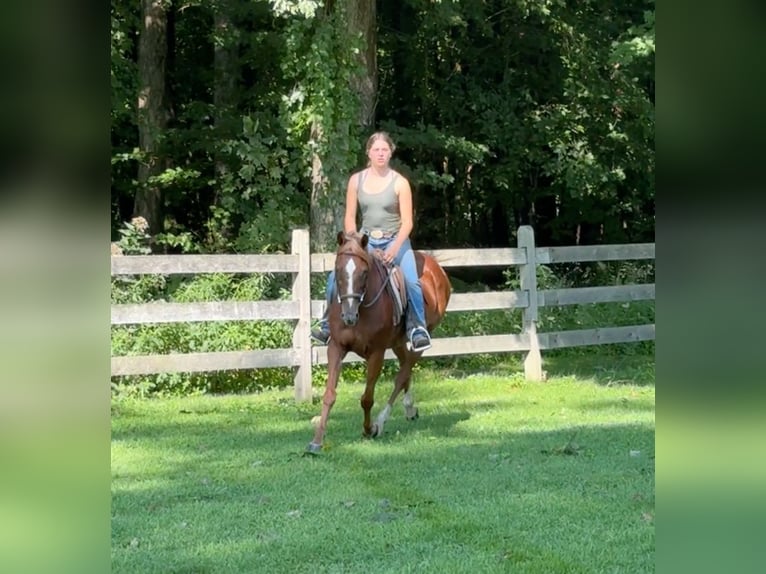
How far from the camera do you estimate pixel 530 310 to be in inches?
439

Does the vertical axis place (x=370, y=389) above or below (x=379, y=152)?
below

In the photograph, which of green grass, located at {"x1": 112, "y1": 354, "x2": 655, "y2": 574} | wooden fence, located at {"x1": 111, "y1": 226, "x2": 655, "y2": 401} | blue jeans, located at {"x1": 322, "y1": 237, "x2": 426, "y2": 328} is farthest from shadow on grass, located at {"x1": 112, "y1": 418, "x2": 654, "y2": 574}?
wooden fence, located at {"x1": 111, "y1": 226, "x2": 655, "y2": 401}

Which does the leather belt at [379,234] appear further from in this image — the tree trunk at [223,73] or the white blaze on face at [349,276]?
the tree trunk at [223,73]

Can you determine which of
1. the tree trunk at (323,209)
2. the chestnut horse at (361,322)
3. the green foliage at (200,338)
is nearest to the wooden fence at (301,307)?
the green foliage at (200,338)

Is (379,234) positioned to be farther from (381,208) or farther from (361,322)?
(361,322)

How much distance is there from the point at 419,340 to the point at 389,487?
1.87m

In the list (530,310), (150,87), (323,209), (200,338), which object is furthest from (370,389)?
(150,87)

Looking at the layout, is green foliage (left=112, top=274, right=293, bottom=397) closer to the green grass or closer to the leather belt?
the green grass

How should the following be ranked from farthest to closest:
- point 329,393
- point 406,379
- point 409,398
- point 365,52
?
1. point 365,52
2. point 409,398
3. point 406,379
4. point 329,393

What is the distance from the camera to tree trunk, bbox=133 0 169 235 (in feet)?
54.6

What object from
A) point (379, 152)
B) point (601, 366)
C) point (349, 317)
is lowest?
point (601, 366)

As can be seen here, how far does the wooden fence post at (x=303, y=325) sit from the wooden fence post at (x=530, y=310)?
2994 millimetres

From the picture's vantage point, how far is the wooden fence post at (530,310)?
1092cm

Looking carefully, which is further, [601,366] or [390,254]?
[601,366]
